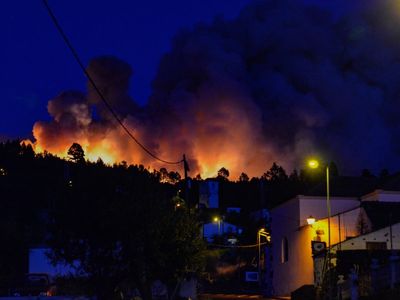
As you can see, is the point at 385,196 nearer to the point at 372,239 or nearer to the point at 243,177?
the point at 372,239

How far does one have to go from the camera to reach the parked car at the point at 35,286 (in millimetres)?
39438

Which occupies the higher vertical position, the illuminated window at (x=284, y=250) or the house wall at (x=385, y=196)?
the house wall at (x=385, y=196)

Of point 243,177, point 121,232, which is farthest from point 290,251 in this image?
point 243,177

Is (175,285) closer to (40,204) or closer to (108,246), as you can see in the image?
(108,246)

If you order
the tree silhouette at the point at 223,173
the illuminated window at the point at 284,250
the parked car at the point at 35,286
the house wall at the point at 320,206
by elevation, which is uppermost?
the tree silhouette at the point at 223,173

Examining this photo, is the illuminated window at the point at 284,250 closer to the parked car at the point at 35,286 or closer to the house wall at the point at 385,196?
the house wall at the point at 385,196

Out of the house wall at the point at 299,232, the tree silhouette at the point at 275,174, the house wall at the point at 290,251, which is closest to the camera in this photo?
the house wall at the point at 299,232

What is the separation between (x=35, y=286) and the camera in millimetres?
41531

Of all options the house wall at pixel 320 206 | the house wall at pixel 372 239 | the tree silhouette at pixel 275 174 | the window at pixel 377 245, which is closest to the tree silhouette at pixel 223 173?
the tree silhouette at pixel 275 174

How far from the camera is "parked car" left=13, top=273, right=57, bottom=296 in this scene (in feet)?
129

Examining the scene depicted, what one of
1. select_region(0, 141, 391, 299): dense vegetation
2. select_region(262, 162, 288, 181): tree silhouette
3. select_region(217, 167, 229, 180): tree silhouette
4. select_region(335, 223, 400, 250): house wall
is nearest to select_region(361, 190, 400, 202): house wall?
select_region(335, 223, 400, 250): house wall

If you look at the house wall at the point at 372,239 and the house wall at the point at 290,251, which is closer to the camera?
the house wall at the point at 372,239

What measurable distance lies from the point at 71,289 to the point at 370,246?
2164cm

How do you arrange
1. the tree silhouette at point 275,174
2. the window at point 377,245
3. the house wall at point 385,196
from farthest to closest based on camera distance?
the tree silhouette at point 275,174 < the house wall at point 385,196 < the window at point 377,245
